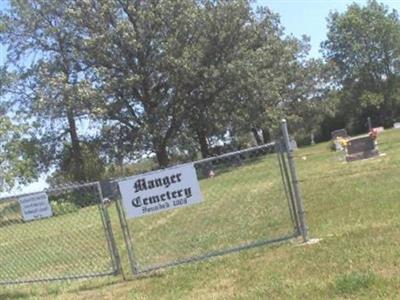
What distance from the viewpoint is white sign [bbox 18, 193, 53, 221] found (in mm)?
9719

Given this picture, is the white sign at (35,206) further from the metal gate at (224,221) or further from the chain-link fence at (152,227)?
the metal gate at (224,221)

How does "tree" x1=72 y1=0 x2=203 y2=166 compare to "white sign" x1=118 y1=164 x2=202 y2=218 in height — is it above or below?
above

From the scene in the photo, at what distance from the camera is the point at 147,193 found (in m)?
9.10

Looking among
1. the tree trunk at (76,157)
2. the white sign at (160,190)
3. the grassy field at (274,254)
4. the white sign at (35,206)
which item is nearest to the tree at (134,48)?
the tree trunk at (76,157)

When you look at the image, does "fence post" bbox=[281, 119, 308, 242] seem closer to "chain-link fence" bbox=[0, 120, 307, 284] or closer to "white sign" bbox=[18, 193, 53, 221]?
"chain-link fence" bbox=[0, 120, 307, 284]

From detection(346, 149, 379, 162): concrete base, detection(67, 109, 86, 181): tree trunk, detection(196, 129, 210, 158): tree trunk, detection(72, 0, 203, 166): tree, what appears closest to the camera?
detection(346, 149, 379, 162): concrete base

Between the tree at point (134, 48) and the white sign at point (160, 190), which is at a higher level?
the tree at point (134, 48)

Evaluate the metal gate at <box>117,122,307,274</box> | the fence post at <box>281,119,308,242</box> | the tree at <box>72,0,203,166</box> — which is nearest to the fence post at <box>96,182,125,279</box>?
the metal gate at <box>117,122,307,274</box>

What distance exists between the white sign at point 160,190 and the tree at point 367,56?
6996 centimetres

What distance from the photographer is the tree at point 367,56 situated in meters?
78.2

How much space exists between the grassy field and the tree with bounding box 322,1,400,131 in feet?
210

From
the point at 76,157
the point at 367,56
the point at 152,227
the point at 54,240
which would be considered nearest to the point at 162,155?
the point at 76,157

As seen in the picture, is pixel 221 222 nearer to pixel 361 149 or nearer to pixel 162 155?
pixel 361 149

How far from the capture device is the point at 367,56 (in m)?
80.6
